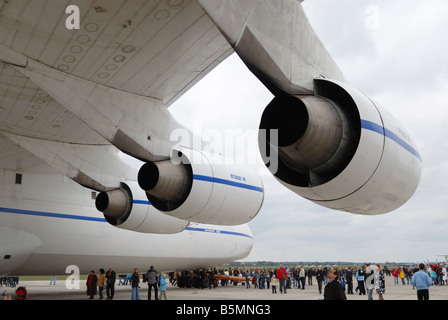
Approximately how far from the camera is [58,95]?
578 centimetres

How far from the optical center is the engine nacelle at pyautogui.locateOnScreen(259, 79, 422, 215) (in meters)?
4.21

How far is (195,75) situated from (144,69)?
923 millimetres

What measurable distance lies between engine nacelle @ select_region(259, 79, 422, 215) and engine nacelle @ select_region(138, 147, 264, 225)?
2460 millimetres

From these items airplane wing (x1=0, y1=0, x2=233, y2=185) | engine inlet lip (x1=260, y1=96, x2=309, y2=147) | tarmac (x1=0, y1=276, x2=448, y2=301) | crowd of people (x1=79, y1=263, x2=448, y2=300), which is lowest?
tarmac (x1=0, y1=276, x2=448, y2=301)

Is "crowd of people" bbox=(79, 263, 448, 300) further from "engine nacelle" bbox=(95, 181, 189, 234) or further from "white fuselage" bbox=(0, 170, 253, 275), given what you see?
"engine nacelle" bbox=(95, 181, 189, 234)

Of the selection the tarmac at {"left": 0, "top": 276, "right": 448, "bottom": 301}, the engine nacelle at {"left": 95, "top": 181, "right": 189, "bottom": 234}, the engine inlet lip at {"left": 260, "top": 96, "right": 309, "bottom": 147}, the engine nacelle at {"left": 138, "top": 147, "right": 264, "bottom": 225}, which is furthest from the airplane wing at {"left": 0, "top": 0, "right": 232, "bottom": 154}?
the tarmac at {"left": 0, "top": 276, "right": 448, "bottom": 301}

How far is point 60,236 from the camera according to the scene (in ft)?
34.0

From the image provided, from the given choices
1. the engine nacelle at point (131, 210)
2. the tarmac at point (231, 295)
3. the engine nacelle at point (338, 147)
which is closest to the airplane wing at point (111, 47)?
the engine nacelle at point (338, 147)

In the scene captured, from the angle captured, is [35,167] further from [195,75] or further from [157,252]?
[195,75]

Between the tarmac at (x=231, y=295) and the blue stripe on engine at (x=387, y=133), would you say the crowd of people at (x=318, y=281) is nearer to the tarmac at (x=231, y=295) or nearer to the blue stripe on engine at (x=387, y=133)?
the tarmac at (x=231, y=295)

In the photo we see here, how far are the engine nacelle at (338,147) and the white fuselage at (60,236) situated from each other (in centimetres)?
746

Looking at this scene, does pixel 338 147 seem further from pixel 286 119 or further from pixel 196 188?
pixel 196 188
